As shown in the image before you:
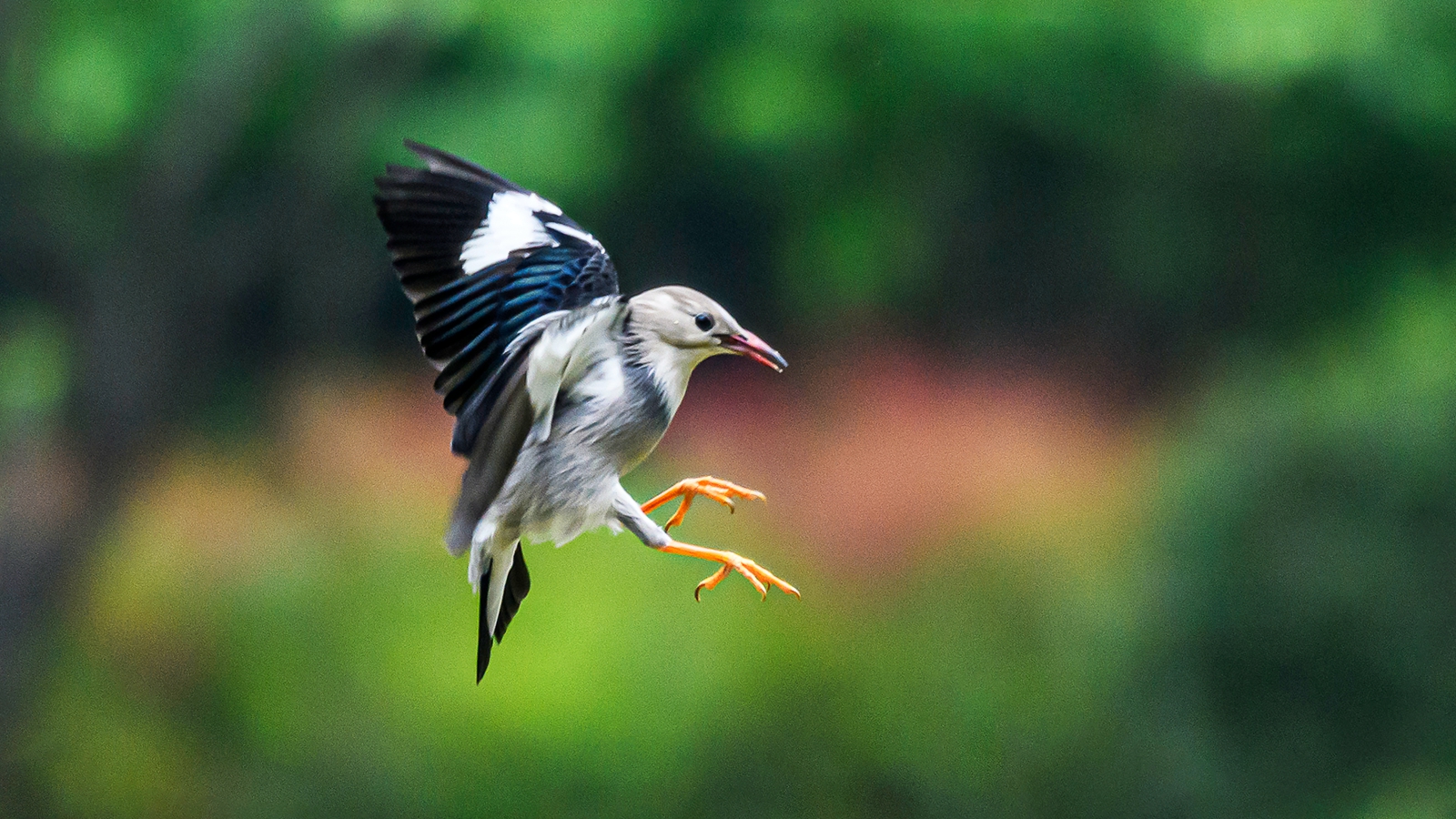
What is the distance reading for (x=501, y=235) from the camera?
1.12m

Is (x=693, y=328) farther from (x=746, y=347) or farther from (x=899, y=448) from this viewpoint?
(x=899, y=448)

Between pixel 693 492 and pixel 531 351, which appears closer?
pixel 531 351

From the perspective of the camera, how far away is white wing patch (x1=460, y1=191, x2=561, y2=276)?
1.11m

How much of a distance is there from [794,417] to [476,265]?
409 centimetres

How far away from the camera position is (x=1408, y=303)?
18.0ft

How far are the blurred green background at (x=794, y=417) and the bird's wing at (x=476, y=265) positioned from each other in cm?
219

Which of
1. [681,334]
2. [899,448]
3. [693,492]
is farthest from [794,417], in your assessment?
[681,334]

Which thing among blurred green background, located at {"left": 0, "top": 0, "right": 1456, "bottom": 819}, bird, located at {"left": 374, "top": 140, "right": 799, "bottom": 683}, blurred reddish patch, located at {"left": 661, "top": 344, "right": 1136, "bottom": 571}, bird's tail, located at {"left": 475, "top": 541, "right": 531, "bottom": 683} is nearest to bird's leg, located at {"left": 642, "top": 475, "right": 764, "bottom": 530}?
bird, located at {"left": 374, "top": 140, "right": 799, "bottom": 683}

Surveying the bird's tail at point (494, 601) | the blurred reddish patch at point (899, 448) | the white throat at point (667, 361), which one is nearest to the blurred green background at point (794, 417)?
the blurred reddish patch at point (899, 448)

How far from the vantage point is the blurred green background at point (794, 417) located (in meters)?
3.29

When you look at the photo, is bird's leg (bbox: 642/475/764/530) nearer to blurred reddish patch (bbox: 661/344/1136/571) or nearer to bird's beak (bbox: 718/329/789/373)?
bird's beak (bbox: 718/329/789/373)

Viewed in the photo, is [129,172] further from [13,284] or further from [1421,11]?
[1421,11]

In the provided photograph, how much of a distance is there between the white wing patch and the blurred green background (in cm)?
218

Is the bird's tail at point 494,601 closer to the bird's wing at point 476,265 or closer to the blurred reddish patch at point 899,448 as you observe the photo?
the bird's wing at point 476,265
